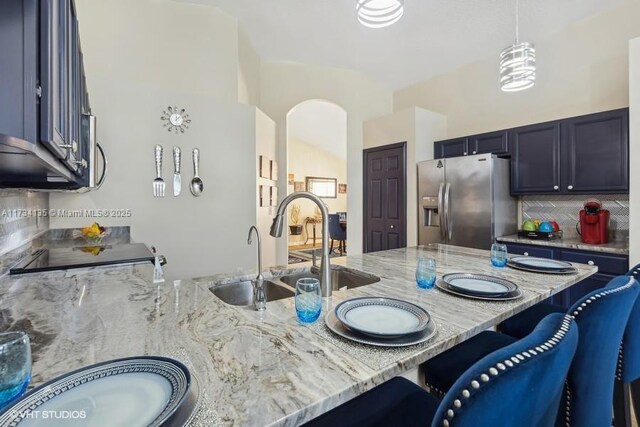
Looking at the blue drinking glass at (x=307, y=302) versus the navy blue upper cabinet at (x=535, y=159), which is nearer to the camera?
the blue drinking glass at (x=307, y=302)

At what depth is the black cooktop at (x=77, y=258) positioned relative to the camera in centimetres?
146

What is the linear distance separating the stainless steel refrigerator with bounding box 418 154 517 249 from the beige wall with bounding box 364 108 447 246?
0.67 feet

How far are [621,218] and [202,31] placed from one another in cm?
442

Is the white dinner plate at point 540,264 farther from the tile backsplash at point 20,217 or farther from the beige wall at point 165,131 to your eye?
the tile backsplash at point 20,217

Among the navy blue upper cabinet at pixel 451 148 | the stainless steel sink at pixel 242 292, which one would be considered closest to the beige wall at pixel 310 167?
the navy blue upper cabinet at pixel 451 148

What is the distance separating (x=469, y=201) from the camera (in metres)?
3.44

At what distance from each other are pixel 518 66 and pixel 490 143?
1.58 metres

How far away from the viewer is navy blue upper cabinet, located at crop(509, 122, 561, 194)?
3.06 meters

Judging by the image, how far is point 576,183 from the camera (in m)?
2.92

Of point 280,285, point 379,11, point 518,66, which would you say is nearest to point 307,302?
point 280,285

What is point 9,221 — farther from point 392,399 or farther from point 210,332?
point 392,399

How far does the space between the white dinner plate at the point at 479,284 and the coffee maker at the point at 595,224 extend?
214 centimetres

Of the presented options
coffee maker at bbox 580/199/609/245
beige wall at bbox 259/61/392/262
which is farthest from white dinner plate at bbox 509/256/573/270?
beige wall at bbox 259/61/392/262

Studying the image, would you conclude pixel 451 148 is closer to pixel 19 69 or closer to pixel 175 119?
pixel 175 119
